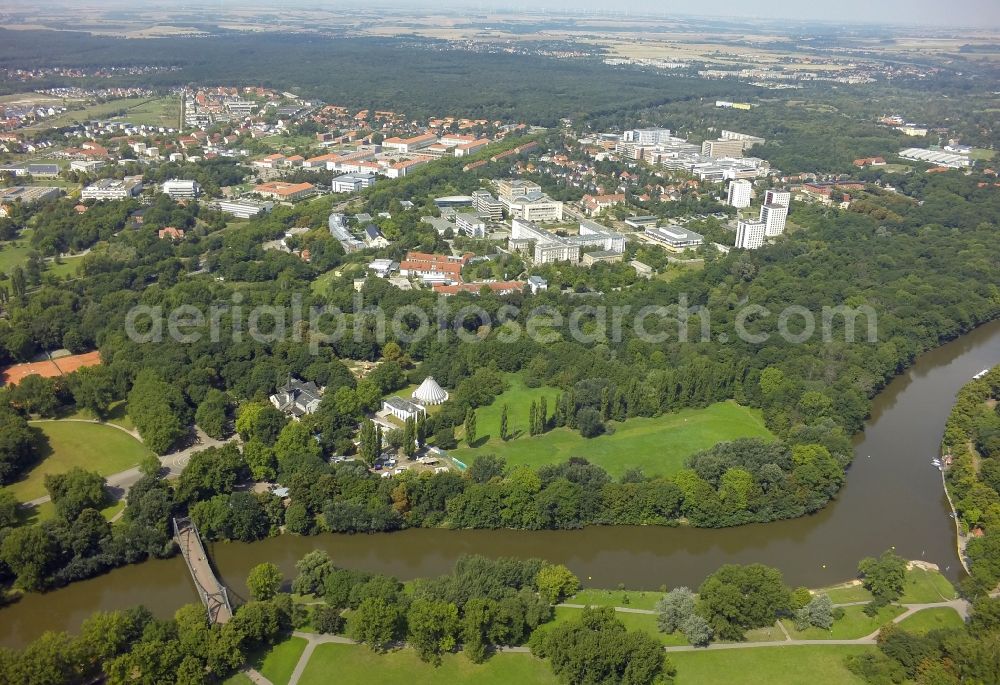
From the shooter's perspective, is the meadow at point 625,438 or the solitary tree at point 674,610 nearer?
the solitary tree at point 674,610

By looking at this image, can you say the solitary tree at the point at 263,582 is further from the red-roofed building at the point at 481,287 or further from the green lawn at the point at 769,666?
the red-roofed building at the point at 481,287

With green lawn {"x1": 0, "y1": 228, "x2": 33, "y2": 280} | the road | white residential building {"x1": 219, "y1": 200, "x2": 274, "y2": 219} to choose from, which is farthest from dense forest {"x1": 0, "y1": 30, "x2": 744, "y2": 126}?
the road

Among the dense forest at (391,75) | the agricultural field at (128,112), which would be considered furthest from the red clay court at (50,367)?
the dense forest at (391,75)

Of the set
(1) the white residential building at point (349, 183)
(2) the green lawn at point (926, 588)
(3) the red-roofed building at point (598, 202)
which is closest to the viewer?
(2) the green lawn at point (926, 588)

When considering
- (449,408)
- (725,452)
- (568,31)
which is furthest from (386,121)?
(568,31)

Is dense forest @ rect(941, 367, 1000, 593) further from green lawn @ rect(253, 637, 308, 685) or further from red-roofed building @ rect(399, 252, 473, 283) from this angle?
red-roofed building @ rect(399, 252, 473, 283)
